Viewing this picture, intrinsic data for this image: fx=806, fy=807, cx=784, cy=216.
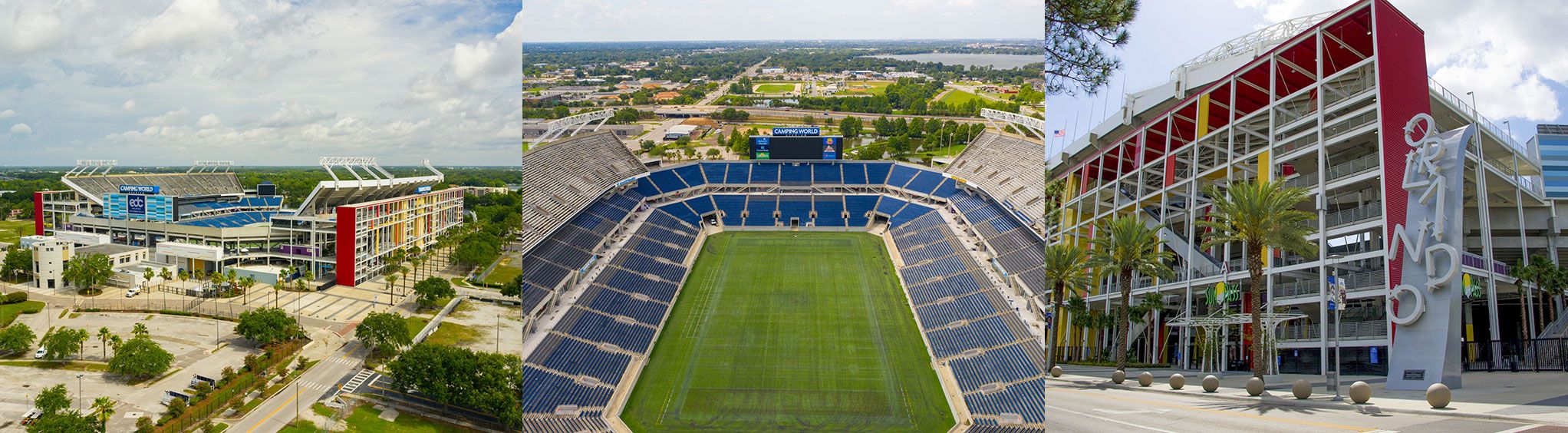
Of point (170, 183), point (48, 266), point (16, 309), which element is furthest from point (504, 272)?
point (170, 183)

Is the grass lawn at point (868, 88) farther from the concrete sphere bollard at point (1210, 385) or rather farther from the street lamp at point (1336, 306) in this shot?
the street lamp at point (1336, 306)

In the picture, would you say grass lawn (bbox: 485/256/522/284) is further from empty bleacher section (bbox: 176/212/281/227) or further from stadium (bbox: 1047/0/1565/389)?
stadium (bbox: 1047/0/1565/389)

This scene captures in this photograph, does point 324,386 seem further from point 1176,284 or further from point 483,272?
point 1176,284

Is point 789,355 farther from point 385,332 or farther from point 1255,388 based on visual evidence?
point 385,332

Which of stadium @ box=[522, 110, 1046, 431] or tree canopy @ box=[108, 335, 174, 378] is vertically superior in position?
stadium @ box=[522, 110, 1046, 431]

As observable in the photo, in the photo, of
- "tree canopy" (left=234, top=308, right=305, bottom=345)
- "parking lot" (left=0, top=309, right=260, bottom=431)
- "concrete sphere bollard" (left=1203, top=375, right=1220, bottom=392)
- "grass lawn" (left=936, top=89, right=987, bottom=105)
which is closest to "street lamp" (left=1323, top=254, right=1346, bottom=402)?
"concrete sphere bollard" (left=1203, top=375, right=1220, bottom=392)

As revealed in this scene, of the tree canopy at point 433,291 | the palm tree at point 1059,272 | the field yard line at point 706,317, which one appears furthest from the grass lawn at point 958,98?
the tree canopy at point 433,291
